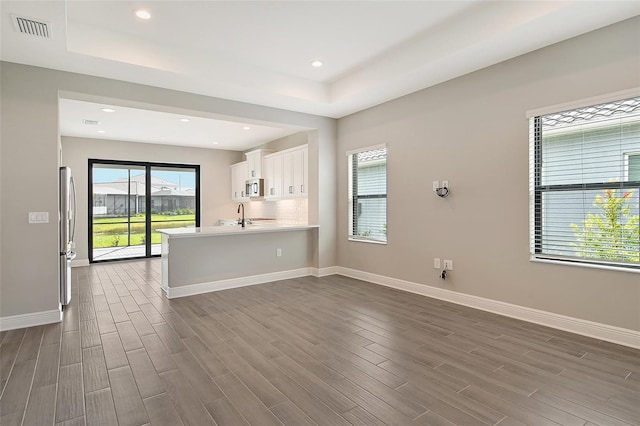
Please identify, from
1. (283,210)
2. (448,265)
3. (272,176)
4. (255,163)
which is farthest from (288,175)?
(448,265)

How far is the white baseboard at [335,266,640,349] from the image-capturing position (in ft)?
9.64

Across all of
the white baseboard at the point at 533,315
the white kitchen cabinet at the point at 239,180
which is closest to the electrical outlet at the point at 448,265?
the white baseboard at the point at 533,315

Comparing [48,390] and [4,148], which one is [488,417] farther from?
[4,148]

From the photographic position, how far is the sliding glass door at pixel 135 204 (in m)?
7.81

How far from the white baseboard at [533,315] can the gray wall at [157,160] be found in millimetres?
5755

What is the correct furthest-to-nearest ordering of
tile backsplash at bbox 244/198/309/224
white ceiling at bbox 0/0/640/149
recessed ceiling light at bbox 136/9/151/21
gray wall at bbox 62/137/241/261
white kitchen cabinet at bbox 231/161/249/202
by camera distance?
1. white kitchen cabinet at bbox 231/161/249/202
2. gray wall at bbox 62/137/241/261
3. tile backsplash at bbox 244/198/309/224
4. recessed ceiling light at bbox 136/9/151/21
5. white ceiling at bbox 0/0/640/149

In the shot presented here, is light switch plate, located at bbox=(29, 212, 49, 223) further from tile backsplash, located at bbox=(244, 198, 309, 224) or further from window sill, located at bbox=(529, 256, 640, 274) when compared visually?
window sill, located at bbox=(529, 256, 640, 274)

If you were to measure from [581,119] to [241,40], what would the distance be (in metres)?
3.48

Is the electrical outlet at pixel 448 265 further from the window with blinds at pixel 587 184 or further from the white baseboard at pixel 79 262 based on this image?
the white baseboard at pixel 79 262

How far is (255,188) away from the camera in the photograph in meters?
7.92

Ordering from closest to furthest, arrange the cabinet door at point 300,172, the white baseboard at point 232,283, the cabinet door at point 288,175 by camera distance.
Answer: the white baseboard at point 232,283 < the cabinet door at point 300,172 < the cabinet door at point 288,175

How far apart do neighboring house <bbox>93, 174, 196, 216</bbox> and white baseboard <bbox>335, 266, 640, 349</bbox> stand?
6.02 meters

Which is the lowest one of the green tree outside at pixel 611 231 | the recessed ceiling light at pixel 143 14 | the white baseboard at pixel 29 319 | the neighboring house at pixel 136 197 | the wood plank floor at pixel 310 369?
the wood plank floor at pixel 310 369

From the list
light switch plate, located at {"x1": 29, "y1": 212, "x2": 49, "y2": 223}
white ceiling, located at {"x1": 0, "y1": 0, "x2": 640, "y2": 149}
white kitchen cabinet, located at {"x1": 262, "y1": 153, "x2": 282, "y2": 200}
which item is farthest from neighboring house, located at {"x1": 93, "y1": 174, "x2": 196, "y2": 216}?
white ceiling, located at {"x1": 0, "y1": 0, "x2": 640, "y2": 149}
